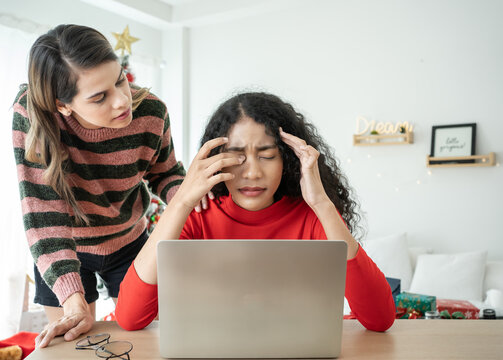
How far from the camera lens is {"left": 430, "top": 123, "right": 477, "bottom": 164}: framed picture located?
324 centimetres

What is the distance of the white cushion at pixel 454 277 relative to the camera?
2.91 meters

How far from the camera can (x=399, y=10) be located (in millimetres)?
3506

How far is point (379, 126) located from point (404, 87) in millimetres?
356

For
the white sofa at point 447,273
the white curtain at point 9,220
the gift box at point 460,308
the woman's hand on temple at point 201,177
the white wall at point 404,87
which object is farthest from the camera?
the white wall at point 404,87

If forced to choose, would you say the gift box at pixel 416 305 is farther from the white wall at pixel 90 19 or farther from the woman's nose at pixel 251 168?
the white wall at pixel 90 19

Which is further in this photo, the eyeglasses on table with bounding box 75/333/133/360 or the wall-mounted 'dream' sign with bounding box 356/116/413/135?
A: the wall-mounted 'dream' sign with bounding box 356/116/413/135

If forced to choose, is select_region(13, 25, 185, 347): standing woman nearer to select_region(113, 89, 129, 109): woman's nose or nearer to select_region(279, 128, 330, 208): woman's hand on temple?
select_region(113, 89, 129, 109): woman's nose

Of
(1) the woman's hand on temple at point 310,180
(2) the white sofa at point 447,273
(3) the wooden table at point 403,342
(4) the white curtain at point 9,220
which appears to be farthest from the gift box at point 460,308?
(4) the white curtain at point 9,220

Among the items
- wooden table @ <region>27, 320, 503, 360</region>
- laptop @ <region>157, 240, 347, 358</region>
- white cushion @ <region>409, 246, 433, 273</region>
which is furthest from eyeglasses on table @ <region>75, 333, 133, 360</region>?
white cushion @ <region>409, 246, 433, 273</region>

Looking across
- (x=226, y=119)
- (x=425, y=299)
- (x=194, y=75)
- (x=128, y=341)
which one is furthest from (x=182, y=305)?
(x=194, y=75)

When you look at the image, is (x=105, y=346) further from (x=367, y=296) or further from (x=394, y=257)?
(x=394, y=257)

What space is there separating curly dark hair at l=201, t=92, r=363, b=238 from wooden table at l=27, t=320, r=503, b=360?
1.38 ft

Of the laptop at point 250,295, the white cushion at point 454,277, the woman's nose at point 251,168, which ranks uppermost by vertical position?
the woman's nose at point 251,168

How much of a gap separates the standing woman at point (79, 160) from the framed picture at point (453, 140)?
2484mm
